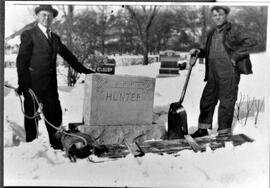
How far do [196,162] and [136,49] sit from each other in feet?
3.20

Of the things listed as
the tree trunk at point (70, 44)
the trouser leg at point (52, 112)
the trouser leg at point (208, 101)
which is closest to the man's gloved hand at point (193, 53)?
the trouser leg at point (208, 101)

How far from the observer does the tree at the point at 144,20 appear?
9.88ft

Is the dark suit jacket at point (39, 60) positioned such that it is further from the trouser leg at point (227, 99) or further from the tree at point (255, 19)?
the tree at point (255, 19)

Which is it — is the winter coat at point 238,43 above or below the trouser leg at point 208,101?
above

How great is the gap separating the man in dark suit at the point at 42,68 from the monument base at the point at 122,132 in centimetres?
26

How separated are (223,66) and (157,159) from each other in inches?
34.1

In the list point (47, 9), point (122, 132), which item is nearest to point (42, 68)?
point (47, 9)

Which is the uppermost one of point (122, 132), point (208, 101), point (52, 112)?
point (208, 101)

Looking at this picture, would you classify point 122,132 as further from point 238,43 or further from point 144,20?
point 238,43

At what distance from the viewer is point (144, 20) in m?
3.03

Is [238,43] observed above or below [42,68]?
above

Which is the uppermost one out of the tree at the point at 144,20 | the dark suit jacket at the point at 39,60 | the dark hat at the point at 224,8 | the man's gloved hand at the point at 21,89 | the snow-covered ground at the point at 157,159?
the dark hat at the point at 224,8

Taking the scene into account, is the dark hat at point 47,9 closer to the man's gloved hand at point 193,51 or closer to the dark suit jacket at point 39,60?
the dark suit jacket at point 39,60

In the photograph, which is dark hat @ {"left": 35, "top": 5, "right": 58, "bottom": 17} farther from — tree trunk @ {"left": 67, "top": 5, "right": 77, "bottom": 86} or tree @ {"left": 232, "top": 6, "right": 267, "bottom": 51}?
tree @ {"left": 232, "top": 6, "right": 267, "bottom": 51}
